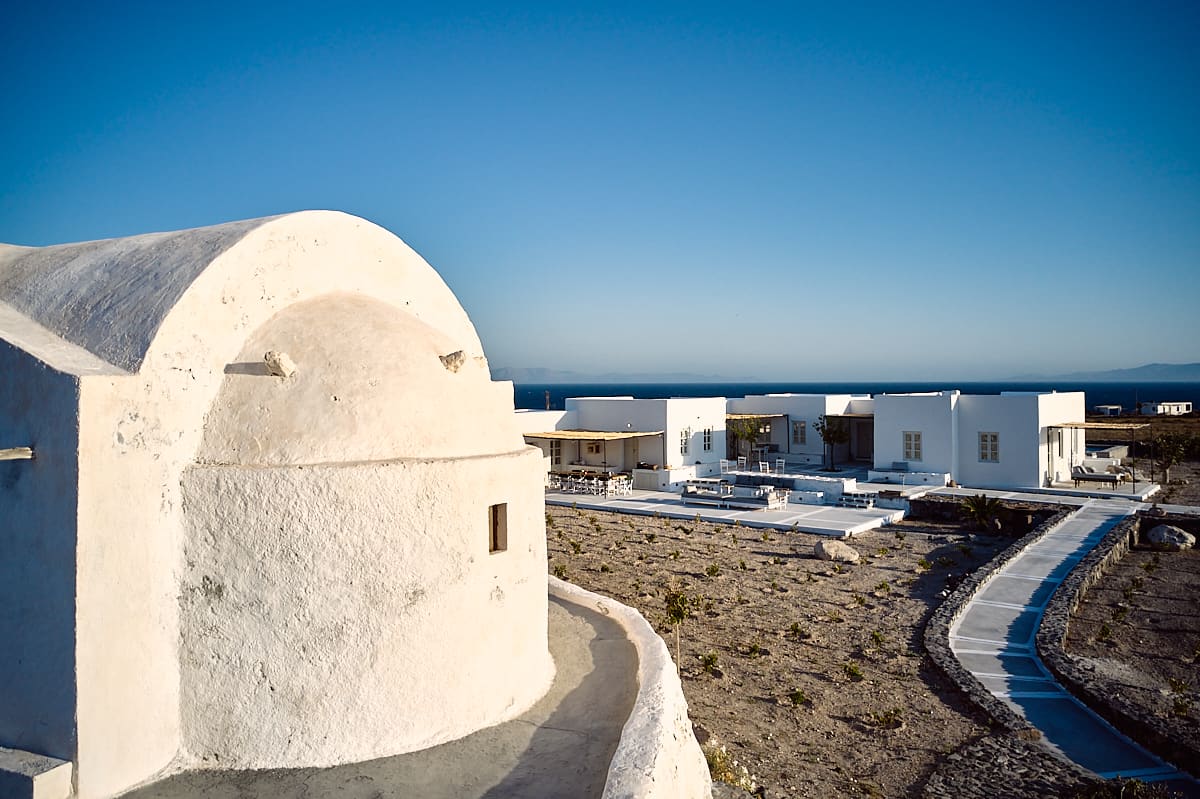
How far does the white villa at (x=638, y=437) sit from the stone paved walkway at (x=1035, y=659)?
1367 cm

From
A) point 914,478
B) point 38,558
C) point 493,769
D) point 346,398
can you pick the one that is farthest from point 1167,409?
point 38,558

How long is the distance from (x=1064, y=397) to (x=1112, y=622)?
18071 millimetres

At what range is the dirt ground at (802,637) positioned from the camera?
9.55 meters

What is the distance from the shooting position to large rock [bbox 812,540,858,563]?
18.8 metres

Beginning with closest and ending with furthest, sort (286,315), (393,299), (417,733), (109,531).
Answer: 1. (109,531)
2. (417,733)
3. (286,315)
4. (393,299)

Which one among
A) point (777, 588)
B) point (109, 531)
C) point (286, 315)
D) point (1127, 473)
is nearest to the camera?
point (109, 531)


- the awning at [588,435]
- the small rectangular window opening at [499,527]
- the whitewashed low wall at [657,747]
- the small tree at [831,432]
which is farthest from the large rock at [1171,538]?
the small rectangular window opening at [499,527]

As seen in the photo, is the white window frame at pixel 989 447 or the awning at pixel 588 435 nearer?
the white window frame at pixel 989 447

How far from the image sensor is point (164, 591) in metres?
6.41

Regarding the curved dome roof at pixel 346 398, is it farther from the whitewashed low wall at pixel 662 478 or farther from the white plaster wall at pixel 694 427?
the white plaster wall at pixel 694 427

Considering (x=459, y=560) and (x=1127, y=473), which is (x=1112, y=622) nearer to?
(x=459, y=560)

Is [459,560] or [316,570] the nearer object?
[316,570]

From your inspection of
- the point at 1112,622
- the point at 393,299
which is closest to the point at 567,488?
the point at 1112,622

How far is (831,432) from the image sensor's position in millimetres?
32906
